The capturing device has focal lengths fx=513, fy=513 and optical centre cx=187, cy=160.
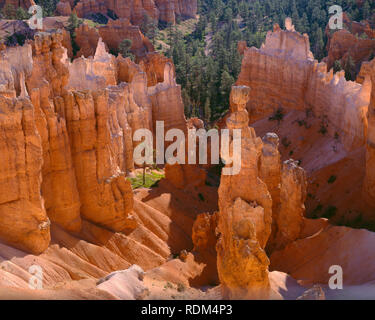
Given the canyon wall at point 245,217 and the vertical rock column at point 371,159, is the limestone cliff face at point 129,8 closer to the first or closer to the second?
the vertical rock column at point 371,159

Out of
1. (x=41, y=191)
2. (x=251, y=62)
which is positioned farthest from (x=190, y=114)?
(x=41, y=191)

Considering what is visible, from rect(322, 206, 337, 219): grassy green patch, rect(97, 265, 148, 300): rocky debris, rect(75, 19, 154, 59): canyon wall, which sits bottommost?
rect(322, 206, 337, 219): grassy green patch

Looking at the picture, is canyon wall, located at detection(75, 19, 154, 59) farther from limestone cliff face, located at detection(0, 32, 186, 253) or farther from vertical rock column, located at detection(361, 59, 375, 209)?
vertical rock column, located at detection(361, 59, 375, 209)

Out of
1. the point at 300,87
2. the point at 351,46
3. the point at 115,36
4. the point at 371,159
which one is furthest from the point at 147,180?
the point at 115,36

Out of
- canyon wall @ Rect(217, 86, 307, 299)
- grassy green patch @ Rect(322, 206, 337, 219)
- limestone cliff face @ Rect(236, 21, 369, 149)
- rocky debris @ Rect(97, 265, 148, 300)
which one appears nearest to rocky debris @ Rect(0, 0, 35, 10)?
limestone cliff face @ Rect(236, 21, 369, 149)

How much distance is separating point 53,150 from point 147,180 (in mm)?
11686

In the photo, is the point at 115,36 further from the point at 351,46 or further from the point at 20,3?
the point at 351,46

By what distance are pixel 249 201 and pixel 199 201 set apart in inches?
614

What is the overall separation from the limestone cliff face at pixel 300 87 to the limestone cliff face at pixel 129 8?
43.1 meters

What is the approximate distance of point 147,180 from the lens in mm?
36531

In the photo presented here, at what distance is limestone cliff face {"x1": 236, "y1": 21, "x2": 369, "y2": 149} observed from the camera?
123ft

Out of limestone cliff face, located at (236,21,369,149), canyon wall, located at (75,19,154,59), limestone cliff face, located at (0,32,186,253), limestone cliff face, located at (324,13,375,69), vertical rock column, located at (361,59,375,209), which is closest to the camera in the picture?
limestone cliff face, located at (0,32,186,253)

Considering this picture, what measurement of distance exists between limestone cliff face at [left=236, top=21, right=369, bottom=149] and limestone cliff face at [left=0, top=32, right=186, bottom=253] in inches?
715

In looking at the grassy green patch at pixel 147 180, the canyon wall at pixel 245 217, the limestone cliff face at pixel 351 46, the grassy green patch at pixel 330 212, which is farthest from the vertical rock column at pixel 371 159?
the limestone cliff face at pixel 351 46
